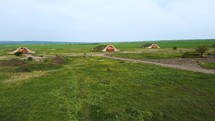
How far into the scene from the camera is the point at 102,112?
15258 mm

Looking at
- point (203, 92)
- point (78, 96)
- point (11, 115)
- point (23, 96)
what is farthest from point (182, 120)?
point (23, 96)

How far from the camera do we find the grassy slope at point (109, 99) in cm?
1497

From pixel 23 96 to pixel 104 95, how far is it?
750 cm

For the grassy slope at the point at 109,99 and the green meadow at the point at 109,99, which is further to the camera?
the grassy slope at the point at 109,99

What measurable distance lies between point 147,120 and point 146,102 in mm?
2824

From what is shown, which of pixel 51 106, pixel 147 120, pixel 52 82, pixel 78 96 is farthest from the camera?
pixel 52 82

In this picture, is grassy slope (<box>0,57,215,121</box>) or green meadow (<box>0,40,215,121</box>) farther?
grassy slope (<box>0,57,215,121</box>)

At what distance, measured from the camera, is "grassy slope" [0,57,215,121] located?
14969 mm

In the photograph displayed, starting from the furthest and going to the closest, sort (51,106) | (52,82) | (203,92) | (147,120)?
(52,82)
(203,92)
(51,106)
(147,120)

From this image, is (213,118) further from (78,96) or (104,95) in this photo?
(78,96)

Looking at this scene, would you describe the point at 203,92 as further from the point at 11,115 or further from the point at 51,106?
the point at 11,115

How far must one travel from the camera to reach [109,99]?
17844mm

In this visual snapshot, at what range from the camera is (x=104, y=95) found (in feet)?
61.9

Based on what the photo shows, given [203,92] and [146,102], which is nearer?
[146,102]
